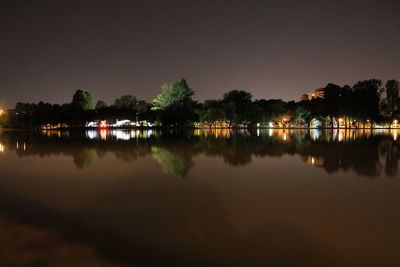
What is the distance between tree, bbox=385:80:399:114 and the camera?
249 ft

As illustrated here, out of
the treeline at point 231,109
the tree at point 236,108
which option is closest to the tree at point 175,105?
the treeline at point 231,109

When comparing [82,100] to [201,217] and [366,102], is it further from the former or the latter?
[201,217]

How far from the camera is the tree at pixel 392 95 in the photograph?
2985 inches

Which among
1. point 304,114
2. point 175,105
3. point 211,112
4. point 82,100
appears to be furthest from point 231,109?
point 82,100

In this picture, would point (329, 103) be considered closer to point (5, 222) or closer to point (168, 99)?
point (168, 99)

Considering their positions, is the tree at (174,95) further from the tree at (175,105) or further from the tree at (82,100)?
the tree at (82,100)

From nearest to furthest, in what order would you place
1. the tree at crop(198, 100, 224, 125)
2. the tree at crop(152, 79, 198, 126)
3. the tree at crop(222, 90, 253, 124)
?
the tree at crop(152, 79, 198, 126), the tree at crop(198, 100, 224, 125), the tree at crop(222, 90, 253, 124)

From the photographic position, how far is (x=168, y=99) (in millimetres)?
73250

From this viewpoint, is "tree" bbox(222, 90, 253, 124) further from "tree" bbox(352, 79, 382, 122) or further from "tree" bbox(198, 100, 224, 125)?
"tree" bbox(352, 79, 382, 122)

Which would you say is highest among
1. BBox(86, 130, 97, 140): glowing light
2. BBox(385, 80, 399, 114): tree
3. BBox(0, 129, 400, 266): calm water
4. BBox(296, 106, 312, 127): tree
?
BBox(385, 80, 399, 114): tree

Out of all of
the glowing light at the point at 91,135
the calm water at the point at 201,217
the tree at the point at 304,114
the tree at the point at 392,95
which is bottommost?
the calm water at the point at 201,217

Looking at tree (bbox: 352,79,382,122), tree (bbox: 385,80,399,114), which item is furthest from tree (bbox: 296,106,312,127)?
tree (bbox: 385,80,399,114)

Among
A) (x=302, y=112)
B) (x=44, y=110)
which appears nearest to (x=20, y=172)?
(x=44, y=110)

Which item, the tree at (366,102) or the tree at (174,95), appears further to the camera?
the tree at (174,95)
